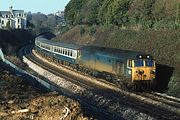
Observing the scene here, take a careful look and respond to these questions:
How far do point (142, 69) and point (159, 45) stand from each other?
8.94 metres

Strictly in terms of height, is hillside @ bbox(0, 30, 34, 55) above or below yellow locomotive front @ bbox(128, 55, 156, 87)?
below

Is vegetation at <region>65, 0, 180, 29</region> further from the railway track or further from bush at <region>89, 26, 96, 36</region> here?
the railway track

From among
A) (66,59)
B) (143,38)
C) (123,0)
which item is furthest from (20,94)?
(123,0)

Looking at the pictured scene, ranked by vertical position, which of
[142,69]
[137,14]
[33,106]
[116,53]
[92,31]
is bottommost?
[33,106]

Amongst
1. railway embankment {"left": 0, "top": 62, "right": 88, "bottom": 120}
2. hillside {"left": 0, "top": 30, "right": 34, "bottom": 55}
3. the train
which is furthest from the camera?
hillside {"left": 0, "top": 30, "right": 34, "bottom": 55}

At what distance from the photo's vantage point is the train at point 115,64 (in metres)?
34.7

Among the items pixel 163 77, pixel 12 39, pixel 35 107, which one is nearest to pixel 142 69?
pixel 163 77

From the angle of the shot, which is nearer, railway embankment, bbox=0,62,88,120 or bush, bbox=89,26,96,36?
railway embankment, bbox=0,62,88,120

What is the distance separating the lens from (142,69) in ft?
114

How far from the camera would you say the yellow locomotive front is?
34562 millimetres

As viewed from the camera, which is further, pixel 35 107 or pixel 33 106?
pixel 33 106

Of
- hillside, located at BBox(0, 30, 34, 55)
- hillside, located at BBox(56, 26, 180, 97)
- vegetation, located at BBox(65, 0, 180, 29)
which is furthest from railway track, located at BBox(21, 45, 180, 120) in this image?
hillside, located at BBox(0, 30, 34, 55)

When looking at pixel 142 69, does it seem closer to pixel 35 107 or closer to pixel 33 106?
pixel 33 106

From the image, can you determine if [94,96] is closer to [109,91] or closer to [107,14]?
[109,91]
